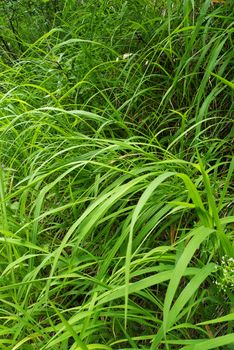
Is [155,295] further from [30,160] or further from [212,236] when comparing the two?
[30,160]

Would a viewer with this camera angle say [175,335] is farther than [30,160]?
No

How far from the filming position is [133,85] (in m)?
1.98

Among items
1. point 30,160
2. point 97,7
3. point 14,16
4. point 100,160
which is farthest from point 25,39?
point 100,160

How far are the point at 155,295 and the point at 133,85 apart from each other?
0.90 m

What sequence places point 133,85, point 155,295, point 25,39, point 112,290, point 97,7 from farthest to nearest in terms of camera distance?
point 25,39 < point 97,7 < point 133,85 < point 155,295 < point 112,290

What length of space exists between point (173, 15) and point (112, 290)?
1290 millimetres

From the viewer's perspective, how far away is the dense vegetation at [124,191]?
3.54 feet

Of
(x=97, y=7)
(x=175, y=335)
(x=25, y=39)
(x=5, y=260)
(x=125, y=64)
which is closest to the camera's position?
(x=175, y=335)

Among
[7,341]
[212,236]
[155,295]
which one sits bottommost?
[155,295]

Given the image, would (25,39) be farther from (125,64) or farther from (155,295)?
(155,295)

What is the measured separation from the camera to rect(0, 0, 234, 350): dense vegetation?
108 centimetres

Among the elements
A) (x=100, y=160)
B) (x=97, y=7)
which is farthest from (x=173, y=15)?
(x=100, y=160)

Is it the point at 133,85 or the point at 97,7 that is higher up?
the point at 97,7

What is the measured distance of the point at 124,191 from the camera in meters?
1.09
